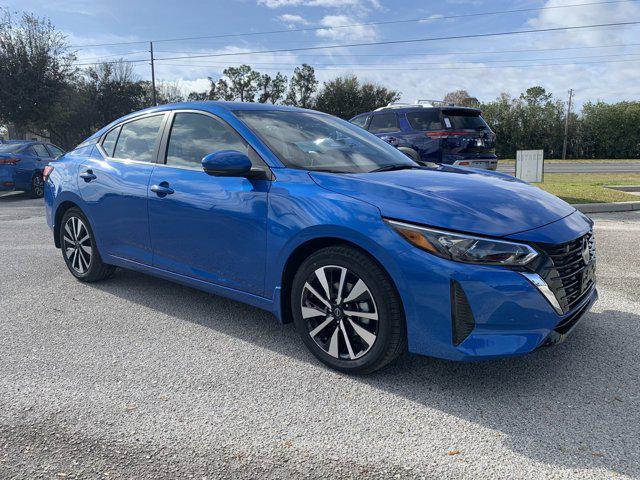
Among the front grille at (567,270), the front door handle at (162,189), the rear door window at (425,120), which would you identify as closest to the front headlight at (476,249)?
the front grille at (567,270)

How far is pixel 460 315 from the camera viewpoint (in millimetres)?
2625

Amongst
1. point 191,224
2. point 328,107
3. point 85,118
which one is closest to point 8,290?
point 191,224

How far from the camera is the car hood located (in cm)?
271

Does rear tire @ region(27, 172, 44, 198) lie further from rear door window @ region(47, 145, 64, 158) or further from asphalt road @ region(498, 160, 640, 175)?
asphalt road @ region(498, 160, 640, 175)

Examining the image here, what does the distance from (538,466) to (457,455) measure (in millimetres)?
331

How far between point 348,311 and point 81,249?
3091 mm

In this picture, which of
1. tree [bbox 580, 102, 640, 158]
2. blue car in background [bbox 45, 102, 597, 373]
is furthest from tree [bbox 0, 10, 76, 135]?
tree [bbox 580, 102, 640, 158]

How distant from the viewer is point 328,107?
59.7 meters

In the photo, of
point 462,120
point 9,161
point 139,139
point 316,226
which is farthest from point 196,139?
point 9,161

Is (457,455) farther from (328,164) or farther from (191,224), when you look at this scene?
(191,224)

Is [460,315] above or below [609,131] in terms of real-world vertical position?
below

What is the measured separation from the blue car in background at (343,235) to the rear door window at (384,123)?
6.89 m

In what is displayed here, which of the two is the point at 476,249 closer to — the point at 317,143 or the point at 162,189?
the point at 317,143

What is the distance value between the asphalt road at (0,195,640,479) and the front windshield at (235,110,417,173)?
1.23m
